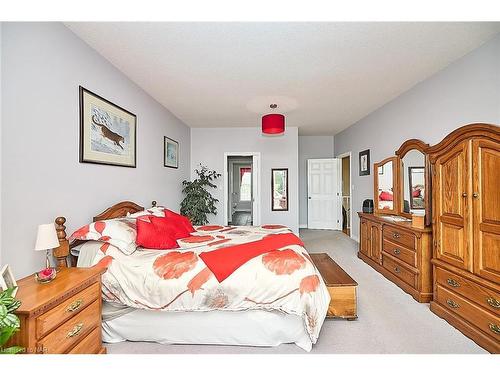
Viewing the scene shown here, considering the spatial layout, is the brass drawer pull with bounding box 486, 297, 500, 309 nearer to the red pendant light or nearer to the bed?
the bed

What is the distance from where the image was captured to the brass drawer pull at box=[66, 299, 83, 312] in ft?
4.91

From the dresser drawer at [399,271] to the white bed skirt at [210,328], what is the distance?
5.47 ft

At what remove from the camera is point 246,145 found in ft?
19.3

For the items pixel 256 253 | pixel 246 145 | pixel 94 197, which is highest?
pixel 246 145

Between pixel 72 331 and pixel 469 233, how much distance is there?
2943 mm

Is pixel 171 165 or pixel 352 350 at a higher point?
pixel 171 165

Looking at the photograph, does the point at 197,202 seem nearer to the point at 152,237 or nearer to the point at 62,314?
the point at 152,237

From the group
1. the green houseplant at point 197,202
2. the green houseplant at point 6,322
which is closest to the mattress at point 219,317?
the green houseplant at point 6,322

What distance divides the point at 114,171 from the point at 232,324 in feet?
6.71

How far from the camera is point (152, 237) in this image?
236 cm

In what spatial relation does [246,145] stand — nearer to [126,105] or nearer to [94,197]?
[126,105]

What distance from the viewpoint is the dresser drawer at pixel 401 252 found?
2.91m

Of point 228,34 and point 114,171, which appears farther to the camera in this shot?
point 114,171

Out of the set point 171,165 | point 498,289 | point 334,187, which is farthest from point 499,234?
point 334,187
